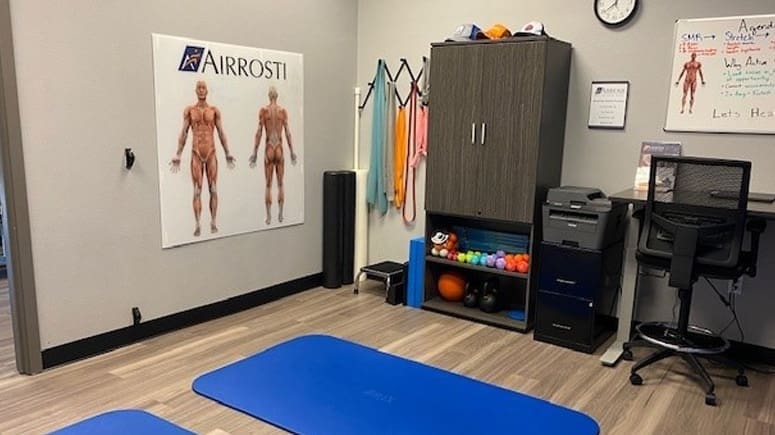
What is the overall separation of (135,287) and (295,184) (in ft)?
4.68

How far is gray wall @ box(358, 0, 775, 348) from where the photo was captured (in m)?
3.36

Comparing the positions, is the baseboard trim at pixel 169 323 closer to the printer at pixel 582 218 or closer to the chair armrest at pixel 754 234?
the printer at pixel 582 218

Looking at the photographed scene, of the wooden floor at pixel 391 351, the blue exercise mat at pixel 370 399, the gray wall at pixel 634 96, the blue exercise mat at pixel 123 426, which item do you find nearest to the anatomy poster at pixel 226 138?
the wooden floor at pixel 391 351

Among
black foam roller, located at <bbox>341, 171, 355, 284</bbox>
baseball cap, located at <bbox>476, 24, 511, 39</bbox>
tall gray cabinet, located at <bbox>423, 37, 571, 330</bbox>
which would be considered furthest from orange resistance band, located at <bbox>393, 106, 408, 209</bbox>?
baseball cap, located at <bbox>476, 24, 511, 39</bbox>

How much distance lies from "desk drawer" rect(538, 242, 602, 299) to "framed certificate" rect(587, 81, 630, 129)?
0.89m

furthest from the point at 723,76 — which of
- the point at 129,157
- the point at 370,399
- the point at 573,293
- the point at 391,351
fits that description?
the point at 129,157

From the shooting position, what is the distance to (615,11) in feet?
12.0

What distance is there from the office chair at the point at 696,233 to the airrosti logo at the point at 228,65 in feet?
8.40

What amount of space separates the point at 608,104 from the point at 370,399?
259cm

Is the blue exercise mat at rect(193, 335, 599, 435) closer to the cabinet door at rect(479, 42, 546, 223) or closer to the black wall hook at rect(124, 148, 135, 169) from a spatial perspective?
the black wall hook at rect(124, 148, 135, 169)

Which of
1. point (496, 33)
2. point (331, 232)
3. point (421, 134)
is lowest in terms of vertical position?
point (331, 232)

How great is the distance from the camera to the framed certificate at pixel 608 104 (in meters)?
3.69

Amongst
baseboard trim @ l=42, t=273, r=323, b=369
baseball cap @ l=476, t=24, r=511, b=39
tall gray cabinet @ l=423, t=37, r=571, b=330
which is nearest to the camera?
baseboard trim @ l=42, t=273, r=323, b=369

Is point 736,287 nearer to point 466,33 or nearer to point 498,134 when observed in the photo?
point 498,134
